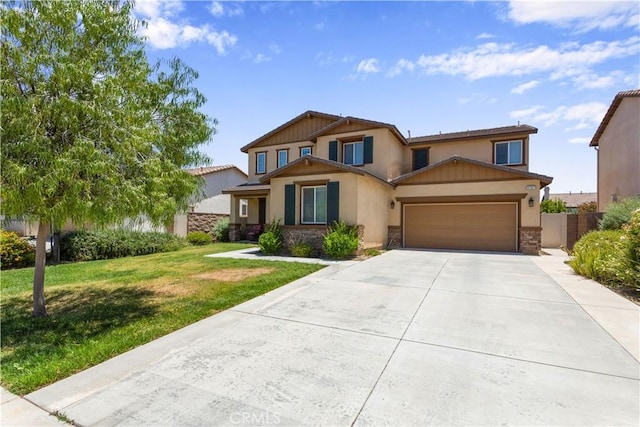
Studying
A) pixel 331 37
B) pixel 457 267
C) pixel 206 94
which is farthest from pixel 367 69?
pixel 457 267

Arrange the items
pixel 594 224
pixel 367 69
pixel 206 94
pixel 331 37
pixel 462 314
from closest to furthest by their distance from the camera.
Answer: pixel 462 314 < pixel 206 94 < pixel 331 37 < pixel 367 69 < pixel 594 224

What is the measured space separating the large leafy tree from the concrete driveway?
2377mm

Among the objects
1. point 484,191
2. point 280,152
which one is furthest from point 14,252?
point 484,191

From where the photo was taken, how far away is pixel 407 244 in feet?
56.4

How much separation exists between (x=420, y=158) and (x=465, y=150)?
8.36 ft

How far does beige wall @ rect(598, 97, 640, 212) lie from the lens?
47.2 feet

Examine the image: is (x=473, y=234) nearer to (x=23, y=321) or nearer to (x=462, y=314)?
(x=462, y=314)

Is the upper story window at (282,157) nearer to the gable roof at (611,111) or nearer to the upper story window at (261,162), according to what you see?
the upper story window at (261,162)

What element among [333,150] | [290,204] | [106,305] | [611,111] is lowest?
[106,305]

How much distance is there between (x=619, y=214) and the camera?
39.8 feet

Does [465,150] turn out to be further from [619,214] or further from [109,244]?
[109,244]

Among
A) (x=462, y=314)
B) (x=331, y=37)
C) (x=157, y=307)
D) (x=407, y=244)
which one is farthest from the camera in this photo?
(x=407, y=244)

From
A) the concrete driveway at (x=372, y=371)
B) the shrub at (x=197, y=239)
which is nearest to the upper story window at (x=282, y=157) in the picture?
the shrub at (x=197, y=239)

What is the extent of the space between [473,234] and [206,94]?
14255mm
